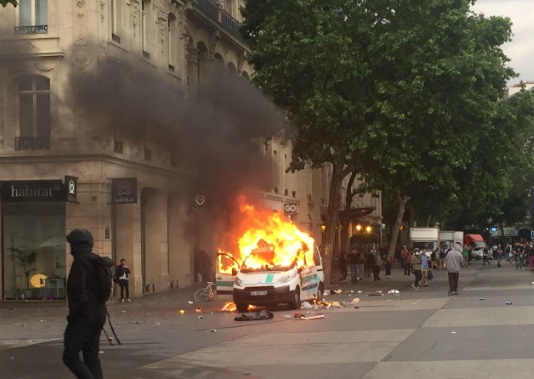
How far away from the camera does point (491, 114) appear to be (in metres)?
34.2

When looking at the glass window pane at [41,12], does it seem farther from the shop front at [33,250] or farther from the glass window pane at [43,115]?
the shop front at [33,250]

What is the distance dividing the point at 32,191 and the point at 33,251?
2.38 meters

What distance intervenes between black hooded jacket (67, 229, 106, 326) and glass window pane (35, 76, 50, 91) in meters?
18.1

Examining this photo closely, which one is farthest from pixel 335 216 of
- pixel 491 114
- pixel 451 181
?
pixel 491 114

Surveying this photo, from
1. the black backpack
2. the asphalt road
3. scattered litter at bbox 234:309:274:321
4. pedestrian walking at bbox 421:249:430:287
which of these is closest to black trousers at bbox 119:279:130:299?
the asphalt road

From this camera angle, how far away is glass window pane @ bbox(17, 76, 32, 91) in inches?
980

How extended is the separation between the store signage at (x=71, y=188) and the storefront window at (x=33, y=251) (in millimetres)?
1633

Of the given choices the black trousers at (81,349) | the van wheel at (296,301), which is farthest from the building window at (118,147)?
the black trousers at (81,349)

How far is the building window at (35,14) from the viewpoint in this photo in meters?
28.2

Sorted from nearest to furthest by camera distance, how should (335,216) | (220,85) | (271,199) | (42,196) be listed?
(42,196) → (220,85) → (335,216) → (271,199)

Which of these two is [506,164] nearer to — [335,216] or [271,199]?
[335,216]

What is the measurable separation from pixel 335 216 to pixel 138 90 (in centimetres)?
1323

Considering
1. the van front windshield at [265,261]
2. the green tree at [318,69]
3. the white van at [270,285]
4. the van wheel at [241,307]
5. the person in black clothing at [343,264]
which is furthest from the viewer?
the person in black clothing at [343,264]

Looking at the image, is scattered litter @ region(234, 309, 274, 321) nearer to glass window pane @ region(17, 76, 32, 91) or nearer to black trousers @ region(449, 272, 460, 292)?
glass window pane @ region(17, 76, 32, 91)
